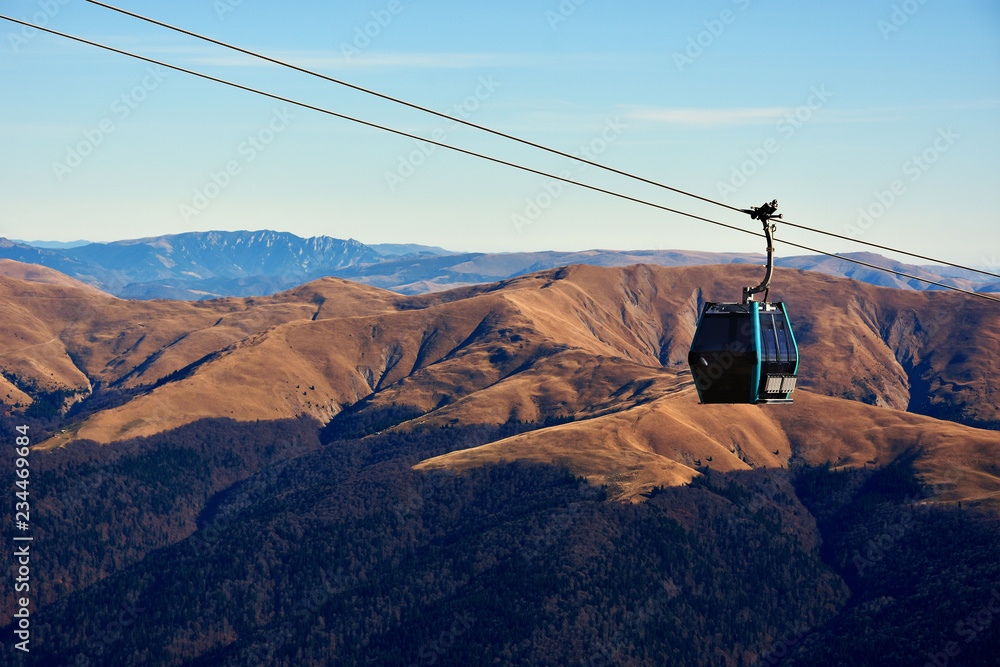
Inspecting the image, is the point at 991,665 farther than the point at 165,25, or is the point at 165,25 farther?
the point at 991,665

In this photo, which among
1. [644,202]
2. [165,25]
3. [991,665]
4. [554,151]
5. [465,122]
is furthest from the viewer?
[991,665]

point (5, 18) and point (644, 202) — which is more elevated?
point (5, 18)

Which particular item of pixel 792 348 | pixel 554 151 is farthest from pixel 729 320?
pixel 554 151

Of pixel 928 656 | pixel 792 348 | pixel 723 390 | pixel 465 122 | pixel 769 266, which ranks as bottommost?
pixel 928 656

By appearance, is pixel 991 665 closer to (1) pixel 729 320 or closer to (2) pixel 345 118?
(1) pixel 729 320

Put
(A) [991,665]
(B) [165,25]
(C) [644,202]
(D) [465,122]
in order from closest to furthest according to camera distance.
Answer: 1. (B) [165,25]
2. (D) [465,122]
3. (C) [644,202]
4. (A) [991,665]

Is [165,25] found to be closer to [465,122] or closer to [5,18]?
[5,18]
